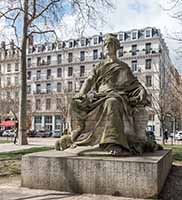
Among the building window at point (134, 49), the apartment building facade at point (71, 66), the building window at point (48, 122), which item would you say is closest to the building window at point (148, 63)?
the apartment building facade at point (71, 66)

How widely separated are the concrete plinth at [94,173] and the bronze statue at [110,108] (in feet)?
1.62

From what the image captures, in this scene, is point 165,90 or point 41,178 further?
point 165,90

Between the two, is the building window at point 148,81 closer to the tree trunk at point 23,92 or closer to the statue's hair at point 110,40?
the tree trunk at point 23,92

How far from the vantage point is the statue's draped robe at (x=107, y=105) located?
6609 millimetres

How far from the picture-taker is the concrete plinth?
5.62 meters

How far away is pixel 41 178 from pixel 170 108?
30.0m

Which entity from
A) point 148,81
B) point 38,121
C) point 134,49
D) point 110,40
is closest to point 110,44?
point 110,40

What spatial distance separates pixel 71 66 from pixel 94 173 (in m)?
58.5

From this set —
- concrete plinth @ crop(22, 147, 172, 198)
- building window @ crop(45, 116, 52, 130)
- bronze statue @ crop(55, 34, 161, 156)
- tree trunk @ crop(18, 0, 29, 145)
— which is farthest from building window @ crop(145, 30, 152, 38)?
concrete plinth @ crop(22, 147, 172, 198)

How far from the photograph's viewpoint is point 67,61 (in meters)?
64.2

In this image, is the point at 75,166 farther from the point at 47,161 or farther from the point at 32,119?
the point at 32,119

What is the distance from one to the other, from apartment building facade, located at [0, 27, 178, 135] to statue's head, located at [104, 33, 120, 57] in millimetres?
43175

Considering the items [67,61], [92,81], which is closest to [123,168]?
[92,81]

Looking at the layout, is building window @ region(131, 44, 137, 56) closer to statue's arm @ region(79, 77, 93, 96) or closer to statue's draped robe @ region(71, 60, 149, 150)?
statue's draped robe @ region(71, 60, 149, 150)
